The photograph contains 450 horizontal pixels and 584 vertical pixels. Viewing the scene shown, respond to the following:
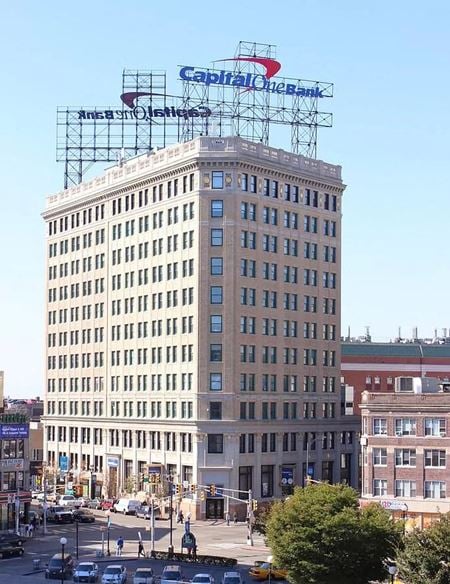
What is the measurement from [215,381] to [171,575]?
51649 mm

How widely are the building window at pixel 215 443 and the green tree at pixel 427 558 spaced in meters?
67.3

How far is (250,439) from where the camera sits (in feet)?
445

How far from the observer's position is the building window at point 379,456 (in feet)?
367

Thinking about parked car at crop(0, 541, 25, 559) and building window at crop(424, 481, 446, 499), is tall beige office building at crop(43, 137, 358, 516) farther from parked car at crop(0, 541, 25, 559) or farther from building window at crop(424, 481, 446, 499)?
parked car at crop(0, 541, 25, 559)

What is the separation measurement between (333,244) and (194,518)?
4151 cm

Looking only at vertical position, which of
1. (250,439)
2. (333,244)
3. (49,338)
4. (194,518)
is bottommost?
(194,518)

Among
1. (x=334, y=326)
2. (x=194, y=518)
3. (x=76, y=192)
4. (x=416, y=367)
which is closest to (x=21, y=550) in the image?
(x=194, y=518)

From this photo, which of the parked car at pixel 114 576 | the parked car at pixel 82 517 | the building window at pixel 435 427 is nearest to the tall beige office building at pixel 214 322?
the parked car at pixel 82 517

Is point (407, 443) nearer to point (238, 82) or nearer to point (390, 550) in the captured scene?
point (390, 550)

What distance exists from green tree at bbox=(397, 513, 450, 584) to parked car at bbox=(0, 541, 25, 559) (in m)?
45.4

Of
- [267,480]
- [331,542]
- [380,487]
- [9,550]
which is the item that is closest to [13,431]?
[9,550]

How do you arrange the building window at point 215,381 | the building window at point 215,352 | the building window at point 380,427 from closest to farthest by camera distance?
the building window at point 380,427 → the building window at point 215,381 → the building window at point 215,352

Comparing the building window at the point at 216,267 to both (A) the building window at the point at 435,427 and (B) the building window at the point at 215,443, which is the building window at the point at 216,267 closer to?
(B) the building window at the point at 215,443

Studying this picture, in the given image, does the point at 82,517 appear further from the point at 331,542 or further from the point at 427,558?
the point at 427,558
